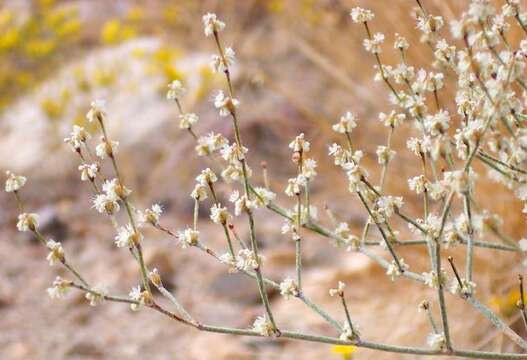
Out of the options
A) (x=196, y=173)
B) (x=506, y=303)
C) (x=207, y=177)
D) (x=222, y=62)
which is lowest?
(x=207, y=177)

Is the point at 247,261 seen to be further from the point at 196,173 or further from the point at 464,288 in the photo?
the point at 196,173

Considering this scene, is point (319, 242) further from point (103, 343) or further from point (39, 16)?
point (39, 16)

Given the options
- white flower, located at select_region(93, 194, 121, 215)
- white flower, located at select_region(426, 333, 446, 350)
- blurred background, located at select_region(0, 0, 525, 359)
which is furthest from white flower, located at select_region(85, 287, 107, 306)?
blurred background, located at select_region(0, 0, 525, 359)

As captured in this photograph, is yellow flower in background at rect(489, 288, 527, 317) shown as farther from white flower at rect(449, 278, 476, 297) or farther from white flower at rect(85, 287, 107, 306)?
white flower at rect(85, 287, 107, 306)

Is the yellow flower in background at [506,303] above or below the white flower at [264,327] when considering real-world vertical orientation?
above

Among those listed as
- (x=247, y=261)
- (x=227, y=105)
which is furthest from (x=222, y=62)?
(x=247, y=261)

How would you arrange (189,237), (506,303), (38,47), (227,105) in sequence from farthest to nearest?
1. (38,47)
2. (506,303)
3. (189,237)
4. (227,105)

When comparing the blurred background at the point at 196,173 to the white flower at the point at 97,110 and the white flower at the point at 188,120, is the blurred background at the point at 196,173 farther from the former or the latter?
the white flower at the point at 97,110

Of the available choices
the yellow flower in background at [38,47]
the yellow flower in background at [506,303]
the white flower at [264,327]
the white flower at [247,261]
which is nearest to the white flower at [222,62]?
the white flower at [247,261]

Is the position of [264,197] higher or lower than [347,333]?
higher
